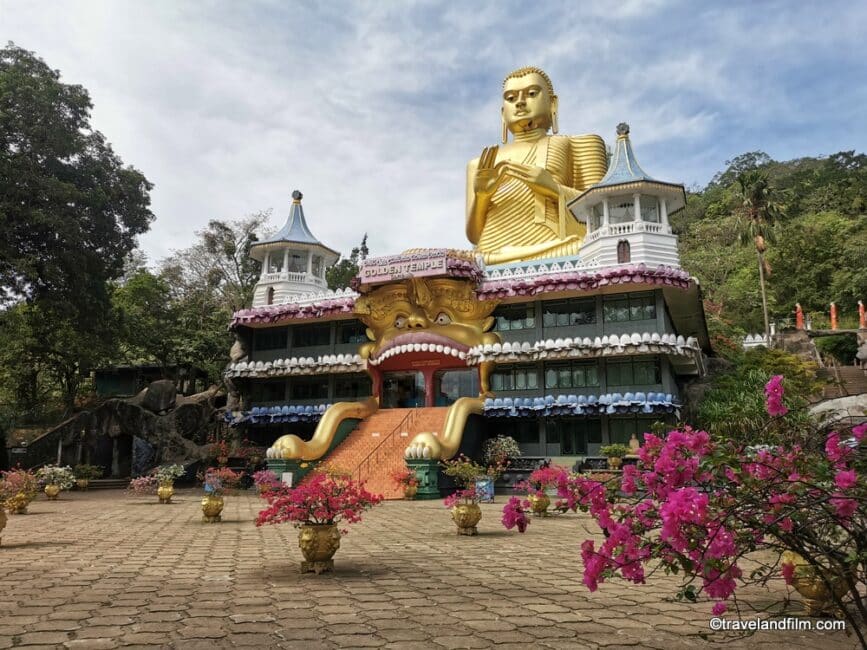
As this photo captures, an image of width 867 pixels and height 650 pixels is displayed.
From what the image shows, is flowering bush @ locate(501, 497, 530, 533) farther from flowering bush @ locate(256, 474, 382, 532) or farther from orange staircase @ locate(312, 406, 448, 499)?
orange staircase @ locate(312, 406, 448, 499)

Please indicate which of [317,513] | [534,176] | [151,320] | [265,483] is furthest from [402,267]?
[317,513]

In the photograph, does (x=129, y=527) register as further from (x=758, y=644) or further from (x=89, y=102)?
(x=89, y=102)

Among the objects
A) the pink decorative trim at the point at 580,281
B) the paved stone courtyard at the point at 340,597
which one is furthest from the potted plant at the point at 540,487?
the pink decorative trim at the point at 580,281

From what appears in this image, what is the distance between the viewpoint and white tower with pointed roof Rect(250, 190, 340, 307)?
27.7 meters

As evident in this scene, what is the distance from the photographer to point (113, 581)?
269 inches

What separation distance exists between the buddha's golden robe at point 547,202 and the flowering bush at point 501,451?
767cm

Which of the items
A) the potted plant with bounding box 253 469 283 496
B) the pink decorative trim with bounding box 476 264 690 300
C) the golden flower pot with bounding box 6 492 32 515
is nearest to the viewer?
the potted plant with bounding box 253 469 283 496

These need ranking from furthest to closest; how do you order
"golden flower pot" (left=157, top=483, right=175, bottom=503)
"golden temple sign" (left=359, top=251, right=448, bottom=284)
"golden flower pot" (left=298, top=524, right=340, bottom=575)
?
"golden temple sign" (left=359, top=251, right=448, bottom=284), "golden flower pot" (left=157, top=483, right=175, bottom=503), "golden flower pot" (left=298, top=524, right=340, bottom=575)

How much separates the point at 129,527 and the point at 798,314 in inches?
1422

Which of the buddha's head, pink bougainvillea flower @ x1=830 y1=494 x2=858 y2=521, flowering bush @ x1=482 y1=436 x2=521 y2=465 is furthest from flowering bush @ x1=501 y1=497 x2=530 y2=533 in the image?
the buddha's head

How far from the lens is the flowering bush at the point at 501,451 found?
2042cm

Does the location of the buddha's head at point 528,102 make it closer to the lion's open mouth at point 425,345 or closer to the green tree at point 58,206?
the lion's open mouth at point 425,345

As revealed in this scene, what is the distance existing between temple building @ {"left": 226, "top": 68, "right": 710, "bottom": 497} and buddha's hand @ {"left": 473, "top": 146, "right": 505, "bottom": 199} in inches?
2.8

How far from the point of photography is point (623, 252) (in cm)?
2136
